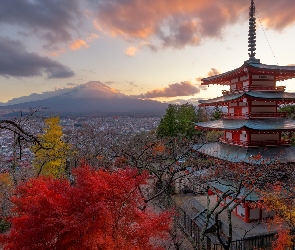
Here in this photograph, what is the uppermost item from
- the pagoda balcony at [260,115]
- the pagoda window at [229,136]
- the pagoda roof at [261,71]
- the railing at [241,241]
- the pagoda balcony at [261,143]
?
the pagoda roof at [261,71]

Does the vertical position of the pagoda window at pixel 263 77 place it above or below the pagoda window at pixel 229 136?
above

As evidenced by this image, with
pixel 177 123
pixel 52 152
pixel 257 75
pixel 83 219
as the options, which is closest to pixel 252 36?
pixel 257 75


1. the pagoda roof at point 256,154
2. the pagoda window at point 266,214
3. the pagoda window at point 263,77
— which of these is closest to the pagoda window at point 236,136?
the pagoda roof at point 256,154

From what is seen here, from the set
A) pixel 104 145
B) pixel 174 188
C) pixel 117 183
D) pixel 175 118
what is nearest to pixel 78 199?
pixel 117 183

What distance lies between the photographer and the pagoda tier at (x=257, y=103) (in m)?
16.8

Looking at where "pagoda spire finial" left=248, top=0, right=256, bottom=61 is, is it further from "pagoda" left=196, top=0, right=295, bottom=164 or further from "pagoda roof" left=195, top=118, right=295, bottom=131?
"pagoda roof" left=195, top=118, right=295, bottom=131

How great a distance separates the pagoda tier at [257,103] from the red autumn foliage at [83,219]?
10348 millimetres

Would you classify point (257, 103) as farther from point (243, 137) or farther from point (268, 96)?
point (243, 137)

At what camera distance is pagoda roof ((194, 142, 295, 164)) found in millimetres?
15836

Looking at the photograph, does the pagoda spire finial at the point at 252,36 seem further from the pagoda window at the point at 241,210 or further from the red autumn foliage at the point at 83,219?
the red autumn foliage at the point at 83,219

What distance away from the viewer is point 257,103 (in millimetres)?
17750

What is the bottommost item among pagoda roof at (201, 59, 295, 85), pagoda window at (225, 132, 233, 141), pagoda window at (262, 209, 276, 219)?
pagoda window at (262, 209, 276, 219)

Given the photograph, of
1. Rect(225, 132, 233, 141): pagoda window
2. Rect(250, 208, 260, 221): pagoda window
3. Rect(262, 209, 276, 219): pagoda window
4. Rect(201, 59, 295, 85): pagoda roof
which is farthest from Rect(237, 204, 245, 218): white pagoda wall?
Rect(201, 59, 295, 85): pagoda roof

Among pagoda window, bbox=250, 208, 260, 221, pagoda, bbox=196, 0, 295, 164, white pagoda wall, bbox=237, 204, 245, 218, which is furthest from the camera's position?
white pagoda wall, bbox=237, 204, 245, 218
